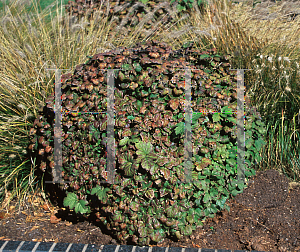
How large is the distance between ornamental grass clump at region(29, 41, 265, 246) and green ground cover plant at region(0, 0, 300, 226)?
2.11 feet

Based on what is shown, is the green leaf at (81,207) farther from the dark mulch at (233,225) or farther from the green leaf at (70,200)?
the dark mulch at (233,225)

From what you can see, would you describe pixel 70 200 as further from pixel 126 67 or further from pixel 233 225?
pixel 233 225

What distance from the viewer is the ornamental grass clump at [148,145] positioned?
2471mm

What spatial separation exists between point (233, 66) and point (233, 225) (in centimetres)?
205

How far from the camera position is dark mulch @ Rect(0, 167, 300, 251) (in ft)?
8.87

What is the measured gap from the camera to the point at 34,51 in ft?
13.5

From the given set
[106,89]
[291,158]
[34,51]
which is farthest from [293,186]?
[34,51]

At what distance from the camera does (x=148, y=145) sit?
2453 mm

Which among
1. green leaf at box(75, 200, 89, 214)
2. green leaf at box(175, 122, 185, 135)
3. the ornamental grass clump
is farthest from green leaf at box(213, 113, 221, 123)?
green leaf at box(75, 200, 89, 214)

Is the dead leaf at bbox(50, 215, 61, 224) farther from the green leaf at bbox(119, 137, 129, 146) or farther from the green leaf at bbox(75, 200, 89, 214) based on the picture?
the green leaf at bbox(119, 137, 129, 146)

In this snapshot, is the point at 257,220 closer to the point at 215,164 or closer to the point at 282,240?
the point at 282,240

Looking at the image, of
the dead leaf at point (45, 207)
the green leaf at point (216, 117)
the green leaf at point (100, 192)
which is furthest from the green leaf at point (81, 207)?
the green leaf at point (216, 117)

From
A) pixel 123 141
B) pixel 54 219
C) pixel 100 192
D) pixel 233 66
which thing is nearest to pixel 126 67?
pixel 123 141

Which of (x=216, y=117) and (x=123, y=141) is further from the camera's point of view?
(x=216, y=117)
